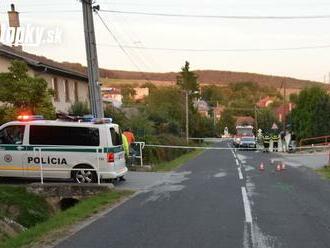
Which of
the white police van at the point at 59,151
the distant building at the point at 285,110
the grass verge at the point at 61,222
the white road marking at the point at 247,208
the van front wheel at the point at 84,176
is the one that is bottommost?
the white road marking at the point at 247,208

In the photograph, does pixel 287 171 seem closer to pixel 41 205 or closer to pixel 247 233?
pixel 41 205

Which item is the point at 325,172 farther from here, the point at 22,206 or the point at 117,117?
the point at 117,117

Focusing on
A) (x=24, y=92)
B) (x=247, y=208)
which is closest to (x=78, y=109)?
(x=24, y=92)

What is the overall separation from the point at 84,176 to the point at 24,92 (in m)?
6.56

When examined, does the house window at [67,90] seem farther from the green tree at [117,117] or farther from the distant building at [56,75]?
the green tree at [117,117]

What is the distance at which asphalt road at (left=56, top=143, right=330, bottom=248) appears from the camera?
9065mm

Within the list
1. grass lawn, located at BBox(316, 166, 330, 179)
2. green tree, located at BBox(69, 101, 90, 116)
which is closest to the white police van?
grass lawn, located at BBox(316, 166, 330, 179)

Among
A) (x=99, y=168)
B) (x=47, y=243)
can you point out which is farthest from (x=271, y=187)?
(x=47, y=243)

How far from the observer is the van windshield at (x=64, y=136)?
56.8 ft

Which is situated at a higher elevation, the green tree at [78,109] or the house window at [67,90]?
the house window at [67,90]

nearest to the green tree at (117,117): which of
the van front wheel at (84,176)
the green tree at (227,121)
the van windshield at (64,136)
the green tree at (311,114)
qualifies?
the van windshield at (64,136)

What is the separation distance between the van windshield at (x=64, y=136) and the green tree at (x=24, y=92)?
5.19 metres

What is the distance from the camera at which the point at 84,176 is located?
56.6 feet

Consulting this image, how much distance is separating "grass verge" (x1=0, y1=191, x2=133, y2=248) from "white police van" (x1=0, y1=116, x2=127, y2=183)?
1.69 metres
